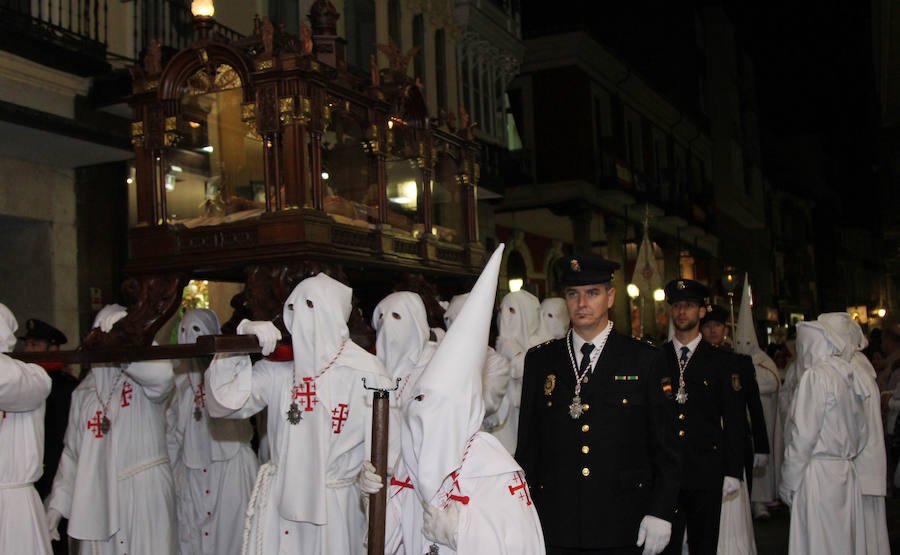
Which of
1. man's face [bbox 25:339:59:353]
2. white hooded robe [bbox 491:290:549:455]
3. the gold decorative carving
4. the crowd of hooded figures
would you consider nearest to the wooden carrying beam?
the crowd of hooded figures

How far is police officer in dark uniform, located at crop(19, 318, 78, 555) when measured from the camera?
784 cm

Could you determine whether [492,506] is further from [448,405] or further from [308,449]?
[308,449]

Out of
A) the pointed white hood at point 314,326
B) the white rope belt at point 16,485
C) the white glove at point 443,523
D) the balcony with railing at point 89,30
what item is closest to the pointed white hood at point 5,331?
the white rope belt at point 16,485

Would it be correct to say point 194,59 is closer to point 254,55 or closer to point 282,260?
point 254,55

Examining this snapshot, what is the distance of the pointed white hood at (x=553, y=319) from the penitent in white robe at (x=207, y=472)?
3.11 meters

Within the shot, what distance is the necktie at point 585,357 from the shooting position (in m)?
4.95

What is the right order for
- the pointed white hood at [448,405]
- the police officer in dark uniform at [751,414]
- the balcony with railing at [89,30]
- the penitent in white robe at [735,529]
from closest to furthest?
the pointed white hood at [448,405] → the police officer in dark uniform at [751,414] → the penitent in white robe at [735,529] → the balcony with railing at [89,30]

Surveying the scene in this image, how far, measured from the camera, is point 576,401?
4.86 meters

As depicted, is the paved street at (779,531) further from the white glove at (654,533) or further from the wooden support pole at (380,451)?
the wooden support pole at (380,451)

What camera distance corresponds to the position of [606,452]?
4.74m

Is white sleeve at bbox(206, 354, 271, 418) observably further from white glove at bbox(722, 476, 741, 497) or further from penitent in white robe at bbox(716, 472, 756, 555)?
penitent in white robe at bbox(716, 472, 756, 555)

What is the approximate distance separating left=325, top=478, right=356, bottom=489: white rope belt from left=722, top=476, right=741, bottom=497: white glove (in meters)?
2.70

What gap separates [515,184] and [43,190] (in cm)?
1373

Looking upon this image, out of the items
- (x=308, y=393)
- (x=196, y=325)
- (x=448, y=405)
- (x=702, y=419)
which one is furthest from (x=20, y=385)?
(x=702, y=419)
